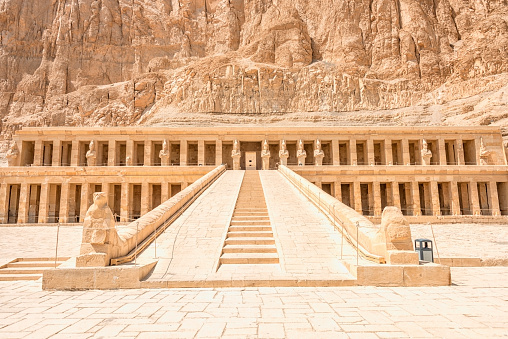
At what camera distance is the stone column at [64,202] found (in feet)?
83.4

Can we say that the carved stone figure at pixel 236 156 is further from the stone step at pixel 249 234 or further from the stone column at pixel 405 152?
the stone step at pixel 249 234

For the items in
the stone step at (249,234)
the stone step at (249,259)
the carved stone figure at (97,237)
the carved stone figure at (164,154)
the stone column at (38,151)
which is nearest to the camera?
the carved stone figure at (97,237)

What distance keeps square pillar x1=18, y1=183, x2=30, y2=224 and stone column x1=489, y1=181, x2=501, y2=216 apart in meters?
33.5

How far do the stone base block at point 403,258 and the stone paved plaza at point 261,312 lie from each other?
2.00 feet

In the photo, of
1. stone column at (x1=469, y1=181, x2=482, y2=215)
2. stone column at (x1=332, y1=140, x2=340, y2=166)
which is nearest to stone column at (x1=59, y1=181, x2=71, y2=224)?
stone column at (x1=332, y1=140, x2=340, y2=166)

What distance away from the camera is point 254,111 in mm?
53250

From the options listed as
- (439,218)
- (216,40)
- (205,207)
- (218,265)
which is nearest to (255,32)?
(216,40)

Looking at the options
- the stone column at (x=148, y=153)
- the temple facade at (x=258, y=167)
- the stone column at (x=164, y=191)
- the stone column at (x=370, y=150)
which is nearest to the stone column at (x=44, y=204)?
the temple facade at (x=258, y=167)

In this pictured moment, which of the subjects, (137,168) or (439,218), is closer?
(439,218)

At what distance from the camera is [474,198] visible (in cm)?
2475

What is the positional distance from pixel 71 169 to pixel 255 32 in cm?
5015

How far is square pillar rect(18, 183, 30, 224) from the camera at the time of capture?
25078 millimetres

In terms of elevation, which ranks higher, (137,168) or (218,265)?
(137,168)

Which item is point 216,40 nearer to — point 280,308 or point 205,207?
point 205,207
